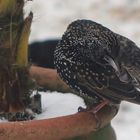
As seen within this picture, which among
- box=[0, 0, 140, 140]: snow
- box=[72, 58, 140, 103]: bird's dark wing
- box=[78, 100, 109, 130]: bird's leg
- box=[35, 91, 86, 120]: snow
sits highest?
box=[72, 58, 140, 103]: bird's dark wing

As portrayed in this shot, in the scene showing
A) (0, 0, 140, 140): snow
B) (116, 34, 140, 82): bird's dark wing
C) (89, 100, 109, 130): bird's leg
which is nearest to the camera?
(89, 100, 109, 130): bird's leg

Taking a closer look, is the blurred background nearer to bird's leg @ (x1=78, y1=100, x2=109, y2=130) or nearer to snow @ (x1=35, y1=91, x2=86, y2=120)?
snow @ (x1=35, y1=91, x2=86, y2=120)

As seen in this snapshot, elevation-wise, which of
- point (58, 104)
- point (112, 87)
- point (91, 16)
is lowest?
point (91, 16)

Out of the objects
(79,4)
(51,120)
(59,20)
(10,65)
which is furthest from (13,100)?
(79,4)

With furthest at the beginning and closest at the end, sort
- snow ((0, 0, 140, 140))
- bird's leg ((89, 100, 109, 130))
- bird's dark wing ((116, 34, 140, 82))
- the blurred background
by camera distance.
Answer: the blurred background → snow ((0, 0, 140, 140)) → bird's dark wing ((116, 34, 140, 82)) → bird's leg ((89, 100, 109, 130))

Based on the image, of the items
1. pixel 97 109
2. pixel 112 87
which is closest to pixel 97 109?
pixel 97 109

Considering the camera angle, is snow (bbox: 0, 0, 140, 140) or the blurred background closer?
snow (bbox: 0, 0, 140, 140)

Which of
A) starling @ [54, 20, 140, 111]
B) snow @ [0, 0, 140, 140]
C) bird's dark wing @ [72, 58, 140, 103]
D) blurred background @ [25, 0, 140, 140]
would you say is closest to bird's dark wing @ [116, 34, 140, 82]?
starling @ [54, 20, 140, 111]

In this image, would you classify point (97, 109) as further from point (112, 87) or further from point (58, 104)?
point (58, 104)
